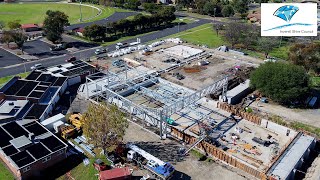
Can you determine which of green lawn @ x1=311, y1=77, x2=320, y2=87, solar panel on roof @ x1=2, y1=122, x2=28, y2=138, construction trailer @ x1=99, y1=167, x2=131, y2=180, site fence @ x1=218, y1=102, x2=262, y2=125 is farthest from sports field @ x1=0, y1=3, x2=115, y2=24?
construction trailer @ x1=99, y1=167, x2=131, y2=180

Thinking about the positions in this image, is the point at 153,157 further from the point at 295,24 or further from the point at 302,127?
the point at 295,24

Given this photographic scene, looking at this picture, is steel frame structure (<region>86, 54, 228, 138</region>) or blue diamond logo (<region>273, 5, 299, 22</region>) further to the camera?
blue diamond logo (<region>273, 5, 299, 22</region>)

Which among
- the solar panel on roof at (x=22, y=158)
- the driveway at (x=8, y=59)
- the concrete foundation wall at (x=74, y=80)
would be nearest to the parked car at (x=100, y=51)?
the concrete foundation wall at (x=74, y=80)

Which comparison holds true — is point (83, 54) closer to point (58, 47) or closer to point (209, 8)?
point (58, 47)

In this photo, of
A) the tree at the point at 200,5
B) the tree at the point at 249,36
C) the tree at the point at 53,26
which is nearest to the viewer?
the tree at the point at 53,26

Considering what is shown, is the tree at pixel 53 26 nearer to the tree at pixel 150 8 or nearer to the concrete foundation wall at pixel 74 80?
the concrete foundation wall at pixel 74 80

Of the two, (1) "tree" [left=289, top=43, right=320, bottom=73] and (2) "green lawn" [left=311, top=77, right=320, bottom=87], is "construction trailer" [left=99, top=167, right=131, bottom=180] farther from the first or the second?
(1) "tree" [left=289, top=43, right=320, bottom=73]
